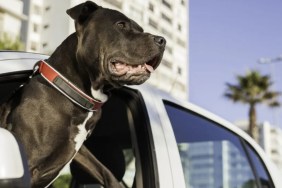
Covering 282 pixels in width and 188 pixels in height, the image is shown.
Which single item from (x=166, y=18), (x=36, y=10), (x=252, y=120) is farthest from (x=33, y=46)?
(x=252, y=120)

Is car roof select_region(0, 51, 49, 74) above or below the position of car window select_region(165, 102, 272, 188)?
above

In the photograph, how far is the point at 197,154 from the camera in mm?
3426

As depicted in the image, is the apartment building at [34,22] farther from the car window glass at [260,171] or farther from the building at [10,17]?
the car window glass at [260,171]

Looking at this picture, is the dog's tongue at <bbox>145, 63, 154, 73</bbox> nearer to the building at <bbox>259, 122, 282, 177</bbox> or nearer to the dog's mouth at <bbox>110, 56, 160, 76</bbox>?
the dog's mouth at <bbox>110, 56, 160, 76</bbox>

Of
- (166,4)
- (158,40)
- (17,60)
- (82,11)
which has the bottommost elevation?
(17,60)

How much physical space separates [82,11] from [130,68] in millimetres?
451

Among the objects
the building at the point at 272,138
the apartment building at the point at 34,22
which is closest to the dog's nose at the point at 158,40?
the apartment building at the point at 34,22

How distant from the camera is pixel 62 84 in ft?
8.84

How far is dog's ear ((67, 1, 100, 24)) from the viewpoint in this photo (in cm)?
295

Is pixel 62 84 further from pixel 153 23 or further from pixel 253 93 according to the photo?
pixel 153 23

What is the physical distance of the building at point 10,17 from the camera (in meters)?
38.9

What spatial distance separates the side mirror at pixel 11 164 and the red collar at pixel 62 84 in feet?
3.62

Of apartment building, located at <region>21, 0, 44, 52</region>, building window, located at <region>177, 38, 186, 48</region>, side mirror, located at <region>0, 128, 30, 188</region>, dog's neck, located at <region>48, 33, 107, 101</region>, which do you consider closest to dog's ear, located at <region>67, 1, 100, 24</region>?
dog's neck, located at <region>48, 33, 107, 101</region>

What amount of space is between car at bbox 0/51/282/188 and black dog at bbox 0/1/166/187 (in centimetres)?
16
